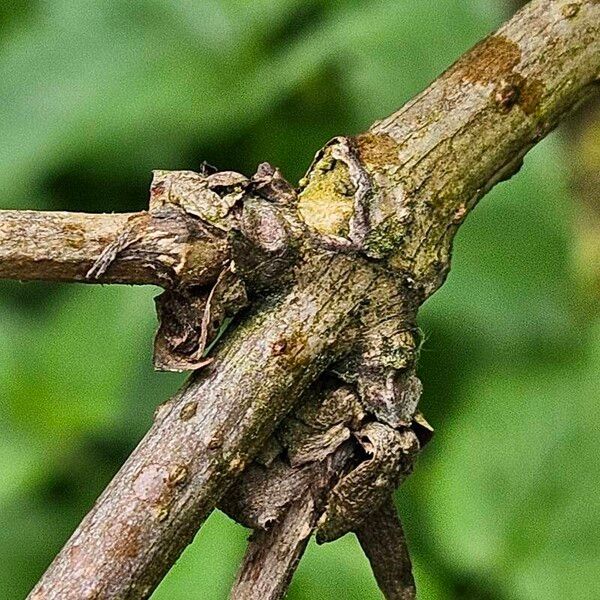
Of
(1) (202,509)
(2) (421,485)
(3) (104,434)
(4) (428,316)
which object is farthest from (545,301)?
(1) (202,509)

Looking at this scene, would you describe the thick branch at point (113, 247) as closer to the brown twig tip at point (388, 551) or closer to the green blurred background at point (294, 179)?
the brown twig tip at point (388, 551)

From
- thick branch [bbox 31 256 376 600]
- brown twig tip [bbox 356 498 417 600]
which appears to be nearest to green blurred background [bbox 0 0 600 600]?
brown twig tip [bbox 356 498 417 600]

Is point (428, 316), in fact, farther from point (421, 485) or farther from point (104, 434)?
point (104, 434)

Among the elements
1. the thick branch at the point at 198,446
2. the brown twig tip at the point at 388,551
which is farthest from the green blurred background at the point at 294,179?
the thick branch at the point at 198,446

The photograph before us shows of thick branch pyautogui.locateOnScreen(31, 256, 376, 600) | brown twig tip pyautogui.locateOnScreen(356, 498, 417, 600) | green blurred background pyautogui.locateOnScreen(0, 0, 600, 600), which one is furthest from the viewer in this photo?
green blurred background pyautogui.locateOnScreen(0, 0, 600, 600)

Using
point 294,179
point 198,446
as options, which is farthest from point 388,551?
point 294,179

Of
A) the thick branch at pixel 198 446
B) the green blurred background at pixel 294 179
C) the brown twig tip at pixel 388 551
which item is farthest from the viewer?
the green blurred background at pixel 294 179

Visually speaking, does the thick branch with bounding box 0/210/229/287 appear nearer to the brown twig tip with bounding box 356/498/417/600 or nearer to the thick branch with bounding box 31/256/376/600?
the thick branch with bounding box 31/256/376/600
